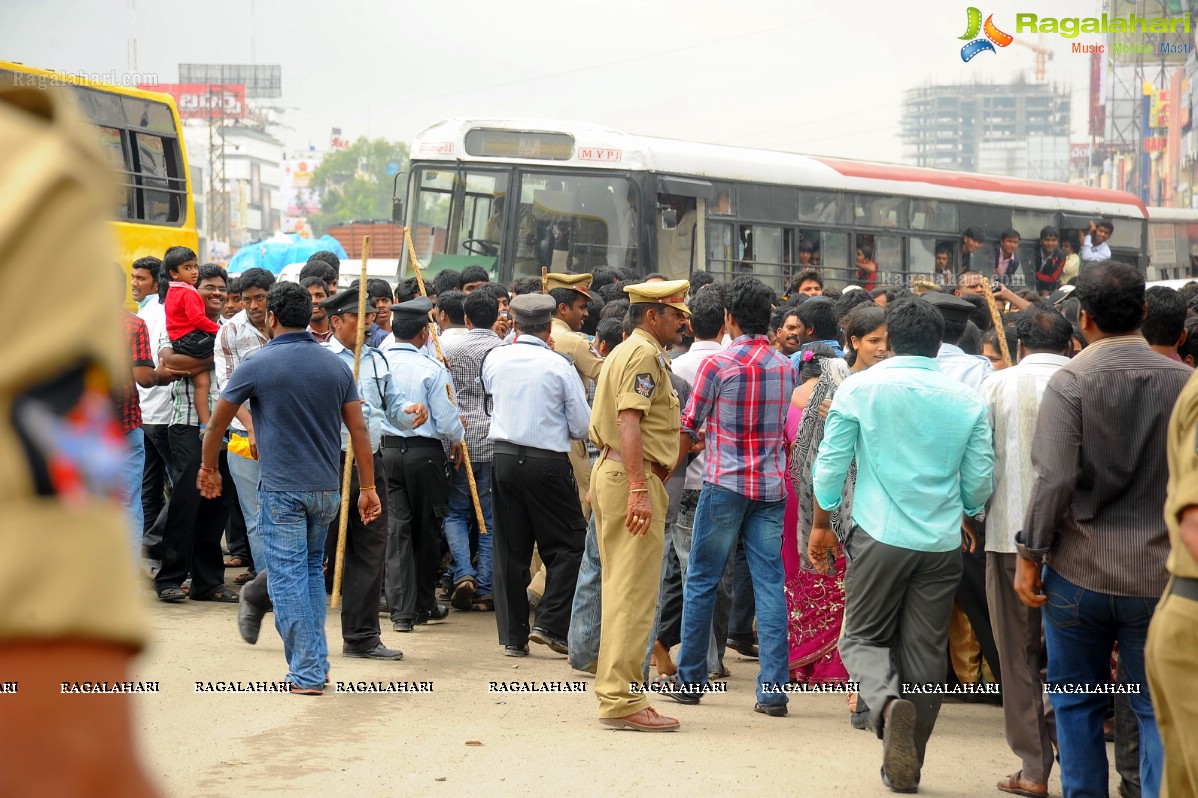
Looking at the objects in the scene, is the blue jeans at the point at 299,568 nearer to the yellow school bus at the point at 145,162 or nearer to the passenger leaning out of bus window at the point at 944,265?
the yellow school bus at the point at 145,162

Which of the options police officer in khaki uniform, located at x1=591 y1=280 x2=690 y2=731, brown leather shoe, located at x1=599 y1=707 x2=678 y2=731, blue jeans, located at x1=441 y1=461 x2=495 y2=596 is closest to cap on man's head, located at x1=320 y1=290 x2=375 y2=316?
blue jeans, located at x1=441 y1=461 x2=495 y2=596

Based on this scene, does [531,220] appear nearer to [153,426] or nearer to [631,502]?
[153,426]

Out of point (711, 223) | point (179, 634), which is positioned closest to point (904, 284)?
point (711, 223)

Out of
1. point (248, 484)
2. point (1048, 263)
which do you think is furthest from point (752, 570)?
point (1048, 263)

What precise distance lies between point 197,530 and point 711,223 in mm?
8666

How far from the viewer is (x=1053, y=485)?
14.9ft

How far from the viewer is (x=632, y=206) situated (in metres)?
15.3

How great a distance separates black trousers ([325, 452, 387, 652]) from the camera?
24.0ft

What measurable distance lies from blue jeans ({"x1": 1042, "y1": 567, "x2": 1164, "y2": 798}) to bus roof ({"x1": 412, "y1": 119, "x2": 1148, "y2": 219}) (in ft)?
37.4

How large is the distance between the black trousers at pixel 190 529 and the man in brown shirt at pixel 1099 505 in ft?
18.9

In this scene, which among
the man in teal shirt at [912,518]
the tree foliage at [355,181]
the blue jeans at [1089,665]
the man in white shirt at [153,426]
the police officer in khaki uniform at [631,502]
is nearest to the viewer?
the blue jeans at [1089,665]

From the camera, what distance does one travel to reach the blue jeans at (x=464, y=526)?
9.07 m

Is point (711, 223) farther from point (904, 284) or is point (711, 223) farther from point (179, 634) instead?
point (179, 634)

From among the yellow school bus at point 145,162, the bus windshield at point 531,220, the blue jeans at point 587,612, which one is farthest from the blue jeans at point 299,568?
the yellow school bus at point 145,162
